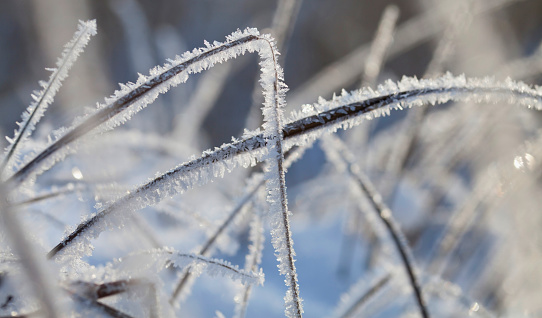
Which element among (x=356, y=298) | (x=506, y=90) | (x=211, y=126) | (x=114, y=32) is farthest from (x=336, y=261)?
(x=114, y=32)

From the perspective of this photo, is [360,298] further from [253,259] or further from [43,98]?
[43,98]

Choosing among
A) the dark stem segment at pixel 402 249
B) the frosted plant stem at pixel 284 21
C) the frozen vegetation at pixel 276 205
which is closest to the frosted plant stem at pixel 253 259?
the frozen vegetation at pixel 276 205

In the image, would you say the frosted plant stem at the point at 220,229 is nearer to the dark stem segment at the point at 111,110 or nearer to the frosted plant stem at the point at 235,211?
the frosted plant stem at the point at 235,211

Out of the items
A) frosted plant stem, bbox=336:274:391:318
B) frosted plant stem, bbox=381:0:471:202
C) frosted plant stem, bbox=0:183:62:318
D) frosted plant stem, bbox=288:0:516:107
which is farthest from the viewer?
frosted plant stem, bbox=288:0:516:107

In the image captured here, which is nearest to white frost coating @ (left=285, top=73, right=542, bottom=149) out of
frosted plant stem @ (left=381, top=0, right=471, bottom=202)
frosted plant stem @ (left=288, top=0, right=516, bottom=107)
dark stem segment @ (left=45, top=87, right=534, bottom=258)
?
dark stem segment @ (left=45, top=87, right=534, bottom=258)

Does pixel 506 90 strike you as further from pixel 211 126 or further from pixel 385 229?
pixel 211 126

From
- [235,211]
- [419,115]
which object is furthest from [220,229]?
[419,115]

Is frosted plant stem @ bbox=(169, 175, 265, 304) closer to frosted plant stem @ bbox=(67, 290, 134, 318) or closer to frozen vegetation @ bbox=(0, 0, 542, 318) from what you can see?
frozen vegetation @ bbox=(0, 0, 542, 318)

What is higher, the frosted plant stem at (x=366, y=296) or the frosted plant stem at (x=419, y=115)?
the frosted plant stem at (x=419, y=115)
